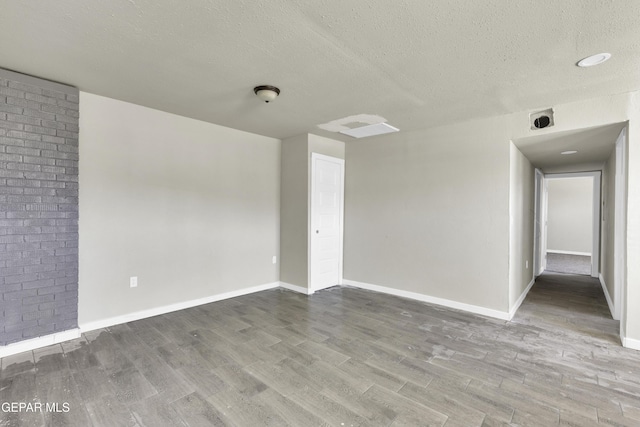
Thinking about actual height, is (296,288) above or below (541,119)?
below

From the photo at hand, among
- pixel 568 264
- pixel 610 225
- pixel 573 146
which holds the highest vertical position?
pixel 573 146

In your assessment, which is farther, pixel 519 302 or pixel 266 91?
pixel 519 302

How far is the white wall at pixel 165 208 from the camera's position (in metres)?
3.17

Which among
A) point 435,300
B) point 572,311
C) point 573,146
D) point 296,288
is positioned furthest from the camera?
point 296,288

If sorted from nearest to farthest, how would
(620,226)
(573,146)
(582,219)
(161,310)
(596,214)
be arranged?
1. (620,226)
2. (161,310)
3. (573,146)
4. (596,214)
5. (582,219)

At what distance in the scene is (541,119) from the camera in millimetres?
3340

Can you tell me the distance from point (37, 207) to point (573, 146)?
5.88 meters

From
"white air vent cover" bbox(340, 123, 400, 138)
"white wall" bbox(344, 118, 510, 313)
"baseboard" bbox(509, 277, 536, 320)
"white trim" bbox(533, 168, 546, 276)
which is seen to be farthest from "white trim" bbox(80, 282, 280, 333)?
"white trim" bbox(533, 168, 546, 276)

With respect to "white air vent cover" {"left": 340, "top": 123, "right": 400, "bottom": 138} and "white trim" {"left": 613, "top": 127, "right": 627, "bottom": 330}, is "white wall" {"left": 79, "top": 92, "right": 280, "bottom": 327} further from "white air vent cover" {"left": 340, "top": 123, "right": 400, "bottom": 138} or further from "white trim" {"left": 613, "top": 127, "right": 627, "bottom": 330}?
"white trim" {"left": 613, "top": 127, "right": 627, "bottom": 330}

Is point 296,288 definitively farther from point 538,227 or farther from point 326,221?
point 538,227

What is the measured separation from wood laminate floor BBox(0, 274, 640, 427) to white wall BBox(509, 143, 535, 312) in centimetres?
56

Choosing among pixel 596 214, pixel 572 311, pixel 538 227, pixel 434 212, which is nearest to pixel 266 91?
pixel 434 212

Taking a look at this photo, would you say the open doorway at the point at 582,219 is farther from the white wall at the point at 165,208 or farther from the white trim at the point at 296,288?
the white wall at the point at 165,208

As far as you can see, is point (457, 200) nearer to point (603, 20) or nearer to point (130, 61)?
point (603, 20)
